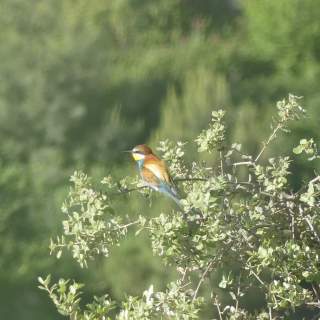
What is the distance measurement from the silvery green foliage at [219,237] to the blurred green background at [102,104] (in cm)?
238

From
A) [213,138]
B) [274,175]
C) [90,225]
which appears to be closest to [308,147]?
[274,175]

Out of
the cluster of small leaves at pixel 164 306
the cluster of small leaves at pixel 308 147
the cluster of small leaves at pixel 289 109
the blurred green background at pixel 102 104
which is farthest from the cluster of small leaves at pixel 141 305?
the blurred green background at pixel 102 104

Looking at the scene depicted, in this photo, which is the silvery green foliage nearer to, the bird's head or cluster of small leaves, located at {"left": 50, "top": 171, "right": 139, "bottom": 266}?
cluster of small leaves, located at {"left": 50, "top": 171, "right": 139, "bottom": 266}

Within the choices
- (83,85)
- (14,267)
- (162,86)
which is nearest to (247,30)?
(162,86)

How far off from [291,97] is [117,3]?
786 cm

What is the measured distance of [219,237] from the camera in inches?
56.6

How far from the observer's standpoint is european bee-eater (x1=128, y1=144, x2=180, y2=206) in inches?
80.0

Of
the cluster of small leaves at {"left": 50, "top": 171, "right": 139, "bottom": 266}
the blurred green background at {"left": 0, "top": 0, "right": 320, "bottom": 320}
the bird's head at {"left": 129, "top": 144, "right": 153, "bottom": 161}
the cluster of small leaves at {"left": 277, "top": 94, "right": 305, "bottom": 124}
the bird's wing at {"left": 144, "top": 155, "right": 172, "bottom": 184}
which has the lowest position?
the blurred green background at {"left": 0, "top": 0, "right": 320, "bottom": 320}

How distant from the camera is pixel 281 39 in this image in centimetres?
845

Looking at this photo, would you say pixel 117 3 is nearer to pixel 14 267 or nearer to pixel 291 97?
pixel 14 267

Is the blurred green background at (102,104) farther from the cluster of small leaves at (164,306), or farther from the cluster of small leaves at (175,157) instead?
the cluster of small leaves at (164,306)

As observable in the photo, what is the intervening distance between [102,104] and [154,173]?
180 inches

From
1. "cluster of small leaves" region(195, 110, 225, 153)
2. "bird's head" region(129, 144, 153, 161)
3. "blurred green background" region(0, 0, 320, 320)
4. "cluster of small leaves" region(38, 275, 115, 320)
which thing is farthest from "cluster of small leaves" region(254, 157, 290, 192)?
"blurred green background" region(0, 0, 320, 320)

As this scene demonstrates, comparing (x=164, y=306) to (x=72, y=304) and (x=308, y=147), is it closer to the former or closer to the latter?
(x=72, y=304)
